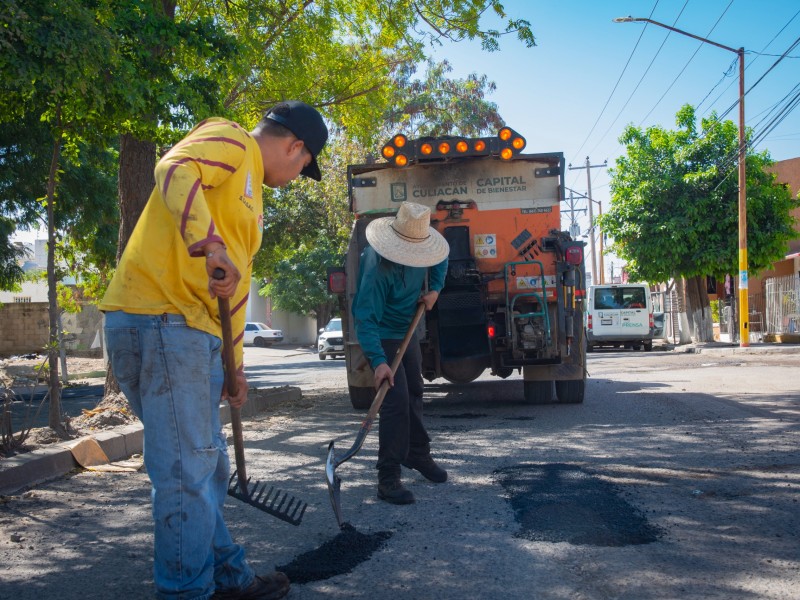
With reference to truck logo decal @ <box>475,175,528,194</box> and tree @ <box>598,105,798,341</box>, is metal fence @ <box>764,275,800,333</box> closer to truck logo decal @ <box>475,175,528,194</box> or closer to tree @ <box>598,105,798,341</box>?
tree @ <box>598,105,798,341</box>

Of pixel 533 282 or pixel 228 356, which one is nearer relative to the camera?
pixel 228 356

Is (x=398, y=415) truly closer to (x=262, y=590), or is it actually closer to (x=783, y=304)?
(x=262, y=590)

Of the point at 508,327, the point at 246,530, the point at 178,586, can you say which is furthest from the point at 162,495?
the point at 508,327

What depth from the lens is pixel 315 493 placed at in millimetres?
5105

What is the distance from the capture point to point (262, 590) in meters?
3.10

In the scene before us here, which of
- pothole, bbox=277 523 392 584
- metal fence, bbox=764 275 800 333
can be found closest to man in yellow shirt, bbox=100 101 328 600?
pothole, bbox=277 523 392 584

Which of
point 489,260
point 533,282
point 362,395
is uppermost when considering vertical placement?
point 489,260

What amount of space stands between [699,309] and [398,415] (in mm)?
25148

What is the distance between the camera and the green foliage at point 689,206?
83.9 feet

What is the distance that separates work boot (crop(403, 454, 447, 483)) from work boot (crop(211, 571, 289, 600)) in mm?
2080

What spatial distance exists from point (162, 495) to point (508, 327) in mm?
6430

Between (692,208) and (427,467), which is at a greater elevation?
(692,208)

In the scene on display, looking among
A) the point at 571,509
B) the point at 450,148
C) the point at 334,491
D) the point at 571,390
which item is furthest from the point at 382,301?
the point at 571,390

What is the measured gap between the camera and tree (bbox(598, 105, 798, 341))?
83.9ft
